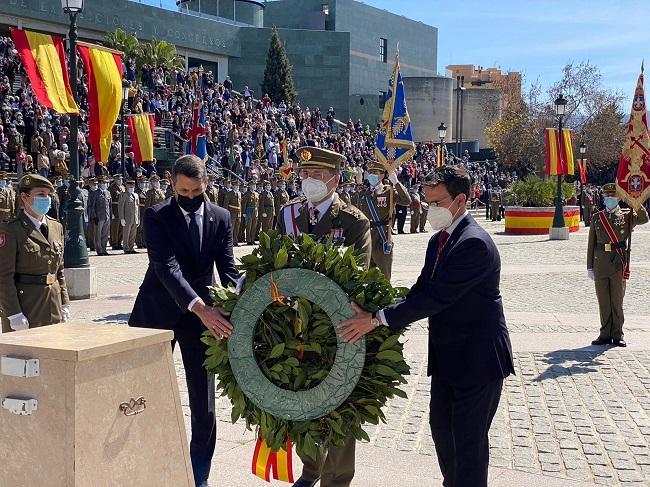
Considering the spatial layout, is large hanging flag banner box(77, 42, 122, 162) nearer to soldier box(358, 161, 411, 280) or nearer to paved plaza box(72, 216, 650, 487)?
paved plaza box(72, 216, 650, 487)

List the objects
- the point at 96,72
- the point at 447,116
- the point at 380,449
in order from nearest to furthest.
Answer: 1. the point at 380,449
2. the point at 96,72
3. the point at 447,116

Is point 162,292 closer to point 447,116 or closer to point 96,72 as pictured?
point 96,72

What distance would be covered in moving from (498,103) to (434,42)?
11.3m

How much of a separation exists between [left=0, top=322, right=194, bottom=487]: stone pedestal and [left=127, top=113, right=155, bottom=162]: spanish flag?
16.4 meters

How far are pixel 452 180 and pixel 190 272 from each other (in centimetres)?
175

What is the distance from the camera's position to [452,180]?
4.00 metres

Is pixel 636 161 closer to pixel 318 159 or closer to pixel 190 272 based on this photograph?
pixel 318 159

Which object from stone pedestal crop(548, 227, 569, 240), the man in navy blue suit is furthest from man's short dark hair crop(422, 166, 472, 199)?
stone pedestal crop(548, 227, 569, 240)

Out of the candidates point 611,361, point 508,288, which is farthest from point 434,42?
point 611,361

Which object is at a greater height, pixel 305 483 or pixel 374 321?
pixel 374 321

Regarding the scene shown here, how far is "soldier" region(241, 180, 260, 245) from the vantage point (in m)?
24.4

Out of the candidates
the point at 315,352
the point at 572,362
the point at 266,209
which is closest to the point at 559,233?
the point at 266,209

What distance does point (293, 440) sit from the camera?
3977mm

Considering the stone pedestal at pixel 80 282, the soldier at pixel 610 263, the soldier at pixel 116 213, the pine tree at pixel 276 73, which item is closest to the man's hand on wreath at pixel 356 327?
the soldier at pixel 610 263
